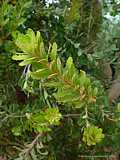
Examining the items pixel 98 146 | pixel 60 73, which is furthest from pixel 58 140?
pixel 60 73

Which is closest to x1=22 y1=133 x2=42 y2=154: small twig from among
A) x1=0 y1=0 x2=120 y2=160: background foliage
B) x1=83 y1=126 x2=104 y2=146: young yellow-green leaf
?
x1=0 y1=0 x2=120 y2=160: background foliage

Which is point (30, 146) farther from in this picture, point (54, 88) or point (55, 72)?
point (55, 72)

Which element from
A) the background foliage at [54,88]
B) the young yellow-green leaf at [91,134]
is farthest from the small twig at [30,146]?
the young yellow-green leaf at [91,134]

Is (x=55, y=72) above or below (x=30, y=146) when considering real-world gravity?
above

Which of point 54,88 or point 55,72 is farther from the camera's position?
point 54,88

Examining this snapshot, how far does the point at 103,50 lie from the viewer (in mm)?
760

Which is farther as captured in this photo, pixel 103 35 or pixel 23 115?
pixel 103 35

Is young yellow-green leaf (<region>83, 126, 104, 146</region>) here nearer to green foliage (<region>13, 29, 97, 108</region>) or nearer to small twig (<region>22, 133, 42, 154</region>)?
green foliage (<region>13, 29, 97, 108</region>)

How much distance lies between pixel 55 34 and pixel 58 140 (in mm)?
220

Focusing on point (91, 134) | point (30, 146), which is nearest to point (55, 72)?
point (91, 134)

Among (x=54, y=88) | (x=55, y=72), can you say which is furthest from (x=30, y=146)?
(x=55, y=72)

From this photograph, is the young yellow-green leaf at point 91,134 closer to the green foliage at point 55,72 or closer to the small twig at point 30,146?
the green foliage at point 55,72

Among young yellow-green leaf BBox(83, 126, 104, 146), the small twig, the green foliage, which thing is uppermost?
the green foliage

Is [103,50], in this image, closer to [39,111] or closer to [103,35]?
[103,35]
